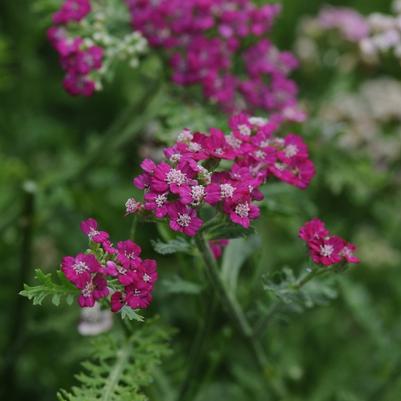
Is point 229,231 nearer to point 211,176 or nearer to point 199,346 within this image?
point 211,176

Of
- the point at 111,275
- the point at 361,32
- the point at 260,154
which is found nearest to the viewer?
the point at 111,275

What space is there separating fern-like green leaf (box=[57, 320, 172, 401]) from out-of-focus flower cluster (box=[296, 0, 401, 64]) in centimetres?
177

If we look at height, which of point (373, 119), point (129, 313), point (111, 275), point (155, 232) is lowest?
point (155, 232)

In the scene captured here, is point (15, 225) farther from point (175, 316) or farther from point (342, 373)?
point (342, 373)

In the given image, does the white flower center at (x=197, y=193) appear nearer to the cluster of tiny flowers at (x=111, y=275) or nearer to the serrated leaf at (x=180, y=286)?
the cluster of tiny flowers at (x=111, y=275)

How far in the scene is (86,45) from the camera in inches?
106

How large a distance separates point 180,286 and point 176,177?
61cm

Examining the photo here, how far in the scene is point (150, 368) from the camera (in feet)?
7.20

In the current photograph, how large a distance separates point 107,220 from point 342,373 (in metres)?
1.40

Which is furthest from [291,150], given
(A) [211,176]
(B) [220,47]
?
(B) [220,47]

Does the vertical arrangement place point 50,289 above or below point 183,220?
below

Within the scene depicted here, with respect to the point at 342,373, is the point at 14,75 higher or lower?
higher

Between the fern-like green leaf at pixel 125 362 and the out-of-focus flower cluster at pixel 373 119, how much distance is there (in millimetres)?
1969

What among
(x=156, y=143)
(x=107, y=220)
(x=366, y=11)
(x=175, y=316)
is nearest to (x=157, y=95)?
(x=156, y=143)
